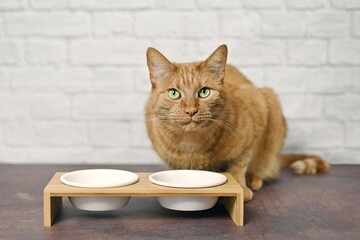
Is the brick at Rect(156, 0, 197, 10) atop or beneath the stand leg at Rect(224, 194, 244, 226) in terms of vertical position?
atop

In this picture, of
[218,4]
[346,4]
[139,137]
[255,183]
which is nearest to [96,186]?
[255,183]

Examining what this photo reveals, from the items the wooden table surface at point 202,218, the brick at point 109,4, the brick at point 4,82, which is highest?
the brick at point 109,4

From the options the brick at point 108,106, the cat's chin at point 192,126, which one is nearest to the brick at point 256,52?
the brick at point 108,106

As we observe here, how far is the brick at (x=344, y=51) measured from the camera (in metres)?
2.01

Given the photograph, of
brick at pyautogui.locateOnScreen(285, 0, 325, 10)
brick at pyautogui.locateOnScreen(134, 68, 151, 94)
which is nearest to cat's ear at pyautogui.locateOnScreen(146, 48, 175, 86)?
brick at pyautogui.locateOnScreen(134, 68, 151, 94)

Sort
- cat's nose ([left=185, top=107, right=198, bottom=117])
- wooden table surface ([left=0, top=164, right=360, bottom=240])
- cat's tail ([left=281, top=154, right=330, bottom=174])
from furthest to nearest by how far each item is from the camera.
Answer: cat's tail ([left=281, top=154, right=330, bottom=174]), cat's nose ([left=185, top=107, right=198, bottom=117]), wooden table surface ([left=0, top=164, right=360, bottom=240])

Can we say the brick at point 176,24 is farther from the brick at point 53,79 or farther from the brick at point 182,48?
the brick at point 53,79

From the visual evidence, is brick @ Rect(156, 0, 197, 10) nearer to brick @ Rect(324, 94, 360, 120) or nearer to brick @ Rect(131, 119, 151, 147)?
brick @ Rect(131, 119, 151, 147)

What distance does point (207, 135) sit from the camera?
149cm

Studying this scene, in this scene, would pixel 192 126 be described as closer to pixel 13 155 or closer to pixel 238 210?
pixel 238 210

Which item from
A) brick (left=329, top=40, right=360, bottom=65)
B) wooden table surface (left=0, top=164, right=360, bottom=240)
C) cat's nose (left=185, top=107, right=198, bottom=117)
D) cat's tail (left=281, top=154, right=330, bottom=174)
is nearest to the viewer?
wooden table surface (left=0, top=164, right=360, bottom=240)

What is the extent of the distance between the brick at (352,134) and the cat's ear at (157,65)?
3.22ft

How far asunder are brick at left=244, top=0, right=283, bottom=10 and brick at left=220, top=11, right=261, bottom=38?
3 centimetres

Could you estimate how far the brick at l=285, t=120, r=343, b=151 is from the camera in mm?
2066
